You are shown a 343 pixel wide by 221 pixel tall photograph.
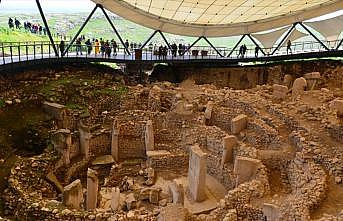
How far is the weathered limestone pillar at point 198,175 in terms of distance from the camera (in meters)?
13.9

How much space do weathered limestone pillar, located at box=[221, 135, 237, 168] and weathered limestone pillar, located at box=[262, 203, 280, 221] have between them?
15.8 ft

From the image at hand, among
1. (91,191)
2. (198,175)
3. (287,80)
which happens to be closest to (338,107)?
(198,175)

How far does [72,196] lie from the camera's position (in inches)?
500

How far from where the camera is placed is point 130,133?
18625mm

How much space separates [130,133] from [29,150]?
4.41m

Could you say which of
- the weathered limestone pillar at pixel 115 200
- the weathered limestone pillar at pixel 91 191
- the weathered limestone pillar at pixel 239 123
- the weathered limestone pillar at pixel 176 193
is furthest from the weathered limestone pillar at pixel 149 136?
the weathered limestone pillar at pixel 91 191

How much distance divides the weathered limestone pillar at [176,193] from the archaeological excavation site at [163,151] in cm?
4

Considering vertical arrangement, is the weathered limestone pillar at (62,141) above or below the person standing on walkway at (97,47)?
below

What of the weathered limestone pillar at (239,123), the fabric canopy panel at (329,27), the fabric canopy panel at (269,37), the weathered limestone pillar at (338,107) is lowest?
the weathered limestone pillar at (239,123)

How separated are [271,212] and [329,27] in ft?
78.5

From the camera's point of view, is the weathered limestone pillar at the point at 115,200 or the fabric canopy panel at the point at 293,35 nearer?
the weathered limestone pillar at the point at 115,200

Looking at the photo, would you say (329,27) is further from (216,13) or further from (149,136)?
(149,136)

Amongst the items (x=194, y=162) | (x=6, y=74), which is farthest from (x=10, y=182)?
(x=6, y=74)

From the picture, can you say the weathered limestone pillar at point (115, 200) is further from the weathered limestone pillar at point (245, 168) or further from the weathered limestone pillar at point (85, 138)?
the weathered limestone pillar at point (245, 168)
